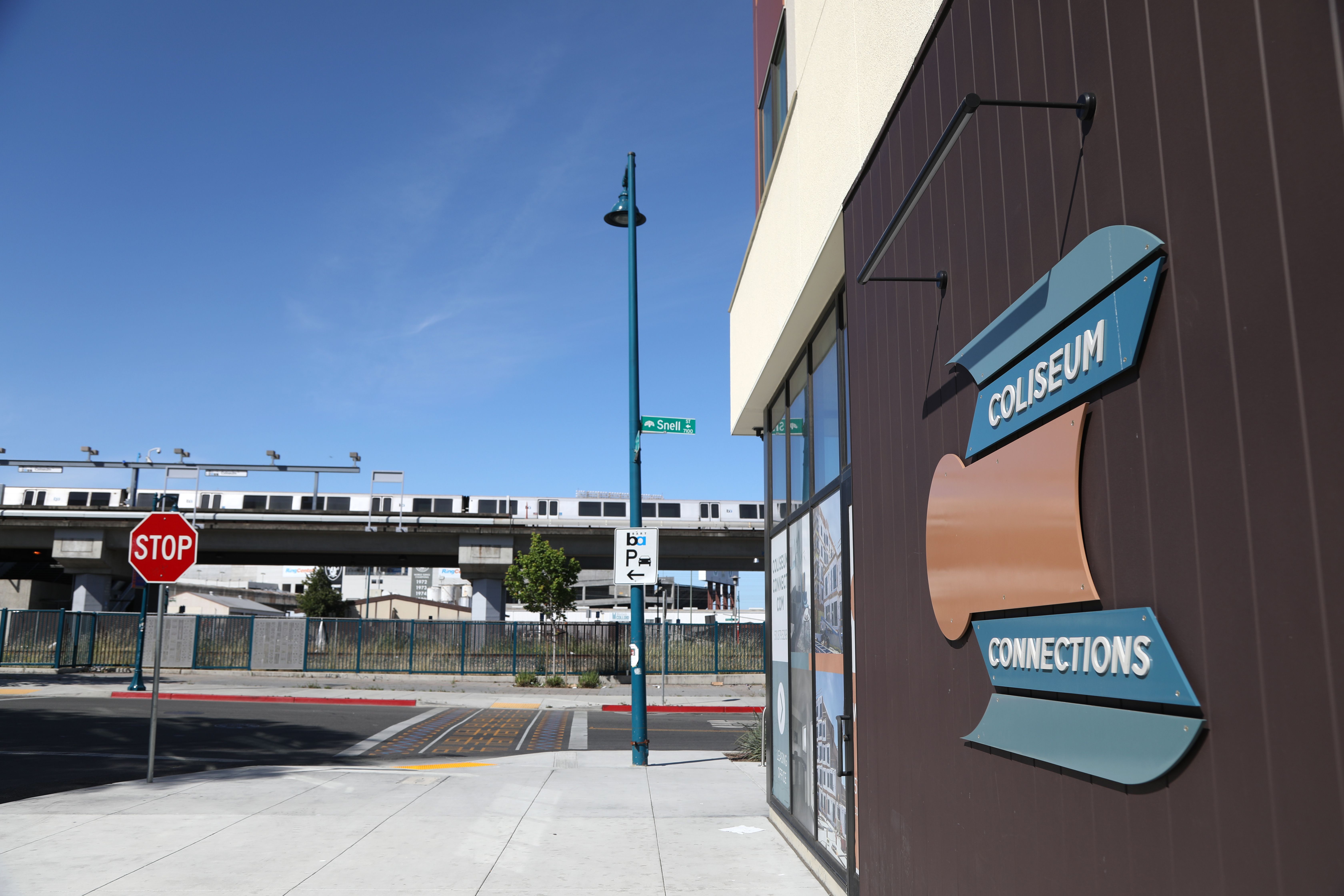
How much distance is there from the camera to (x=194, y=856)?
7418 millimetres

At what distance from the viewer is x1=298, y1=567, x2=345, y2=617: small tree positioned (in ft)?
192

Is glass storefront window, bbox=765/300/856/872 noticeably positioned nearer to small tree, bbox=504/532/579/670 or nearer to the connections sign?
the connections sign

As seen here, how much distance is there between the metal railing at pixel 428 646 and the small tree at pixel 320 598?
73.6 ft

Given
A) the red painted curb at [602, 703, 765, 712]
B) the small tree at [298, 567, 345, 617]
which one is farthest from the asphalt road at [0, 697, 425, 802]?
the small tree at [298, 567, 345, 617]

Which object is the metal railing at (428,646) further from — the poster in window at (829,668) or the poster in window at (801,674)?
the poster in window at (829,668)

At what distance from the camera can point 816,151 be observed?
6711 mm

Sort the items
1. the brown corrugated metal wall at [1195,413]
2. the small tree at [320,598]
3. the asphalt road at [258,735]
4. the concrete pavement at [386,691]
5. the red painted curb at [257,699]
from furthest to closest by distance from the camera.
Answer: the small tree at [320,598]
the concrete pavement at [386,691]
the red painted curb at [257,699]
the asphalt road at [258,735]
the brown corrugated metal wall at [1195,413]

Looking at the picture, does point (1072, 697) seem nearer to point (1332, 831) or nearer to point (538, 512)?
point (1332, 831)

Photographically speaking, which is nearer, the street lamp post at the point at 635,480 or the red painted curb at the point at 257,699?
the street lamp post at the point at 635,480

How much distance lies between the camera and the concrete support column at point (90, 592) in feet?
135

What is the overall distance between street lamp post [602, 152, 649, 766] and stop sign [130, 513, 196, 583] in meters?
5.77

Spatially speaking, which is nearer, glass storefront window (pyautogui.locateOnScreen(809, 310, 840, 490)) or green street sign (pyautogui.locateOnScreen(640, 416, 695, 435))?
glass storefront window (pyautogui.locateOnScreen(809, 310, 840, 490))

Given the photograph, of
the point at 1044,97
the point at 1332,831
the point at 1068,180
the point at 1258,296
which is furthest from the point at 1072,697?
the point at 1044,97

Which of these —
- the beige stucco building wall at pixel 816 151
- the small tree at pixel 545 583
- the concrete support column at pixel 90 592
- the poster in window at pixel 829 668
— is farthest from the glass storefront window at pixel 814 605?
the concrete support column at pixel 90 592
